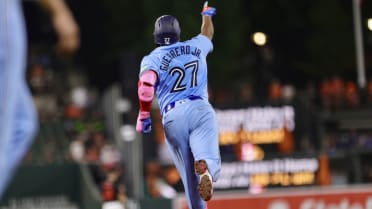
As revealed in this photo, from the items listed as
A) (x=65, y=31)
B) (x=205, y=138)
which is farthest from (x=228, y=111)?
(x=65, y=31)

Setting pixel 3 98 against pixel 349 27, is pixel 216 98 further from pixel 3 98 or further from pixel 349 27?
pixel 3 98

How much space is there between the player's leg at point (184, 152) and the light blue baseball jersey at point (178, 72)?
157mm

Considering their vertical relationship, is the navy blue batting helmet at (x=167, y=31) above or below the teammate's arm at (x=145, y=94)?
above

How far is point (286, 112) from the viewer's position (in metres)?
16.5

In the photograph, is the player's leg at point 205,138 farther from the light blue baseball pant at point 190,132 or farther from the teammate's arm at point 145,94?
the teammate's arm at point 145,94

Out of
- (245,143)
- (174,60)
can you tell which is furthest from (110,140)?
(174,60)

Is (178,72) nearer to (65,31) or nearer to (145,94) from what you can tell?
(145,94)

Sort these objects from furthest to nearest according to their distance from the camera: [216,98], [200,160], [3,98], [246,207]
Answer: [216,98] < [246,207] < [200,160] < [3,98]

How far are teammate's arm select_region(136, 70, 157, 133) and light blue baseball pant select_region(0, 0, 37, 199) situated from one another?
9.95 feet

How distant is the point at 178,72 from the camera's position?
23.9ft

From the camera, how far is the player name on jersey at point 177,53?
23.7 feet

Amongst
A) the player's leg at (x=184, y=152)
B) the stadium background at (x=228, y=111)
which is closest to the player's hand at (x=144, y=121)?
the player's leg at (x=184, y=152)

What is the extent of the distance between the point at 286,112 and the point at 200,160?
963cm

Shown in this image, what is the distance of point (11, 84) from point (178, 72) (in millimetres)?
3518
